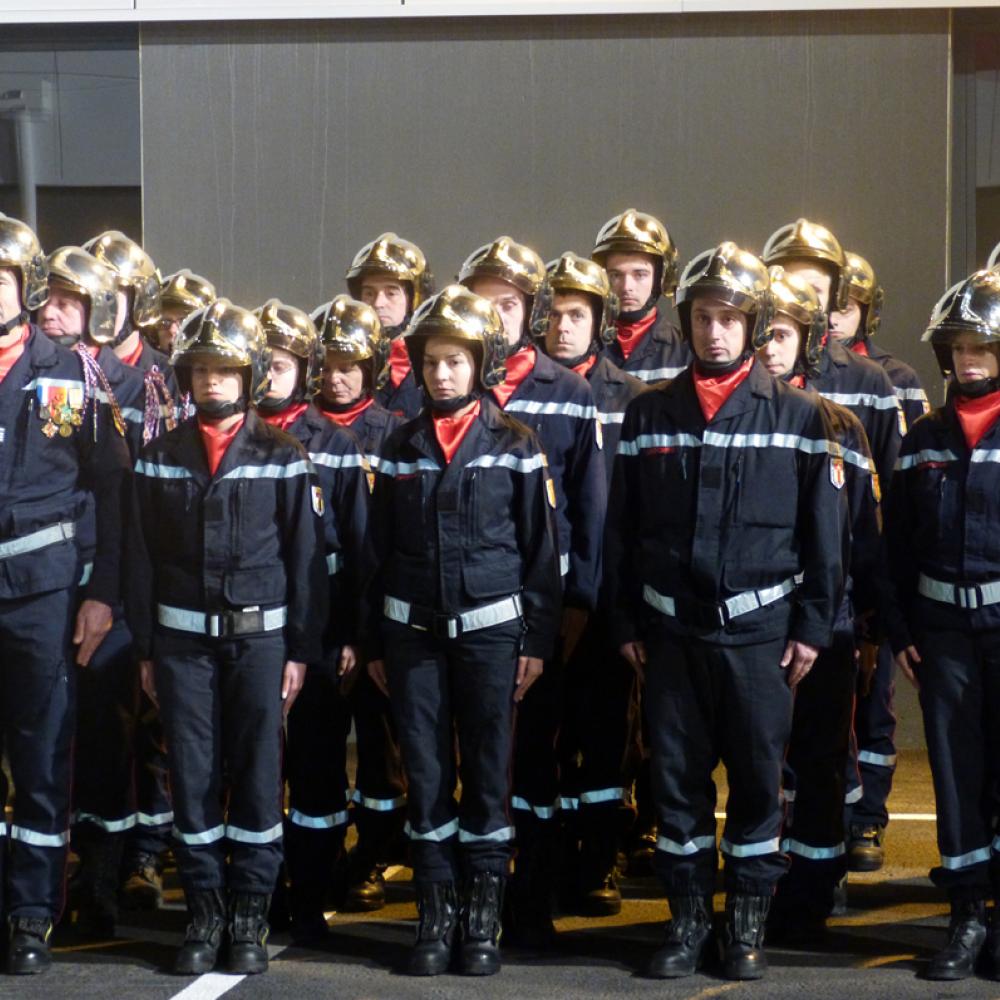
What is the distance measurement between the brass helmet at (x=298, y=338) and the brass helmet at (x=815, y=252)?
1.83m

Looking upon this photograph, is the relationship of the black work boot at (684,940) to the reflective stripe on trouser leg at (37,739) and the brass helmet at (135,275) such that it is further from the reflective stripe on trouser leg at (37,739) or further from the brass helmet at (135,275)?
the brass helmet at (135,275)

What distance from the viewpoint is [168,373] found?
259 inches

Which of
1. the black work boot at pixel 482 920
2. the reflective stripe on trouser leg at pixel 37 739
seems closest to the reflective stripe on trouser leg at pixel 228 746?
the reflective stripe on trouser leg at pixel 37 739

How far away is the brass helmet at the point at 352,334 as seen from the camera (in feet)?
20.7

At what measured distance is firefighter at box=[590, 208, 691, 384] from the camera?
6859mm

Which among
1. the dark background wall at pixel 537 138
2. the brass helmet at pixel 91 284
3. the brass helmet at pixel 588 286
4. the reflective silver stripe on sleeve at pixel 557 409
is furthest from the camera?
the dark background wall at pixel 537 138

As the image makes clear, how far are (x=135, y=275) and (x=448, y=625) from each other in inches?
94.3

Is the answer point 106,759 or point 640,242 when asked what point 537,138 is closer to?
point 640,242

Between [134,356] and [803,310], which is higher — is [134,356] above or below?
below

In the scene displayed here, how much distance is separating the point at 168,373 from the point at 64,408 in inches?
43.2

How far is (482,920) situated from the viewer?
5.36 metres

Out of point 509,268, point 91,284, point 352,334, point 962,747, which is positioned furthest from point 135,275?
point 962,747

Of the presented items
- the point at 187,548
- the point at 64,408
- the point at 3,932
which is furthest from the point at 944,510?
the point at 3,932

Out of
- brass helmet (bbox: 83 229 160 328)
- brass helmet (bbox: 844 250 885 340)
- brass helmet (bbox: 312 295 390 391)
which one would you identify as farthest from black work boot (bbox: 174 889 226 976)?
brass helmet (bbox: 844 250 885 340)
